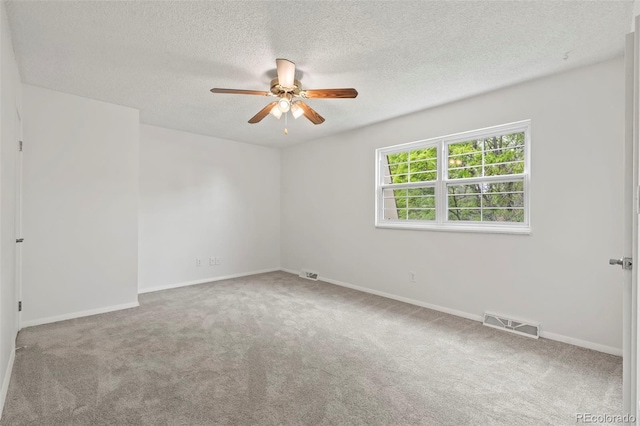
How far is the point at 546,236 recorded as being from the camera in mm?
2834

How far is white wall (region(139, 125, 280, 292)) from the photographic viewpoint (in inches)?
178

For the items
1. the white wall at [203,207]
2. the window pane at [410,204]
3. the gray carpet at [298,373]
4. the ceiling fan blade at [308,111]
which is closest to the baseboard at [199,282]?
the white wall at [203,207]

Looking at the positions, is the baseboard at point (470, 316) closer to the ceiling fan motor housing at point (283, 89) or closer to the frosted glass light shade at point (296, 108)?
the frosted glass light shade at point (296, 108)

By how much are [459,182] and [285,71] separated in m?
2.39

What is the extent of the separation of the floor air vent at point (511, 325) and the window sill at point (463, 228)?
876 millimetres

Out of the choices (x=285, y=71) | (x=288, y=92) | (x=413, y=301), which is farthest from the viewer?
(x=413, y=301)

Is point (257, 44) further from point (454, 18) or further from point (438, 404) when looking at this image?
point (438, 404)

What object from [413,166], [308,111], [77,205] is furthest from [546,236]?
[77,205]

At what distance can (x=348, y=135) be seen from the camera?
4758mm

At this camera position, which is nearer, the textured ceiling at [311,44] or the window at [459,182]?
the textured ceiling at [311,44]

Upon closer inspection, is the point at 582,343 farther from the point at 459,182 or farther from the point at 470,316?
the point at 459,182

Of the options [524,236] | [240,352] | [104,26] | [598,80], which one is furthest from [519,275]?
[104,26]

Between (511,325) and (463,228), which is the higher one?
(463,228)

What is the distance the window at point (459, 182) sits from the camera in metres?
3.13
